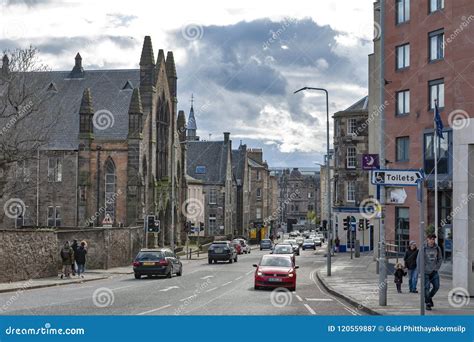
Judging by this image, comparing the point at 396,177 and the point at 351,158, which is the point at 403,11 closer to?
the point at 396,177

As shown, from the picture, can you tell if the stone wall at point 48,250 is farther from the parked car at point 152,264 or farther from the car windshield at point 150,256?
the car windshield at point 150,256

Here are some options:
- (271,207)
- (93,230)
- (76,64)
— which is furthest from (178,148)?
(271,207)

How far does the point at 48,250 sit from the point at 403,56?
83.8 ft

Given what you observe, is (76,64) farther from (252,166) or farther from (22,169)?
(252,166)

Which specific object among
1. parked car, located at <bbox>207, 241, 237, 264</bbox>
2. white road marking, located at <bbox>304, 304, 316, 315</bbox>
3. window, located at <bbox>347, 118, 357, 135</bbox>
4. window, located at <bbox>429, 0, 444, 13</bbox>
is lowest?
parked car, located at <bbox>207, 241, 237, 264</bbox>

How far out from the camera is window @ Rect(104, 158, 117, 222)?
60.6 meters

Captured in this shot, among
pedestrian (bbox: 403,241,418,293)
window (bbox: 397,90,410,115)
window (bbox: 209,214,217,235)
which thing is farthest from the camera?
window (bbox: 209,214,217,235)

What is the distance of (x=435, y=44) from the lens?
1644 inches

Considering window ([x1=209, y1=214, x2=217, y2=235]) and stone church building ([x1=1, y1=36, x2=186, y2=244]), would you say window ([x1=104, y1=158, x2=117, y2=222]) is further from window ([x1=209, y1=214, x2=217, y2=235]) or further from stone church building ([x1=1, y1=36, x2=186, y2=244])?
window ([x1=209, y1=214, x2=217, y2=235])

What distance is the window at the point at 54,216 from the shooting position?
6244 centimetres

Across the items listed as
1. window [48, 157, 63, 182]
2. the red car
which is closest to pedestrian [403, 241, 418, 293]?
the red car

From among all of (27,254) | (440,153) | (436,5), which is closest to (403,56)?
(436,5)

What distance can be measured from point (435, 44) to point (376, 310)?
85.4 feet

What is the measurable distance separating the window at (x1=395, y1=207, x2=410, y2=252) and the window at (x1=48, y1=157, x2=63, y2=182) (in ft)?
98.1
